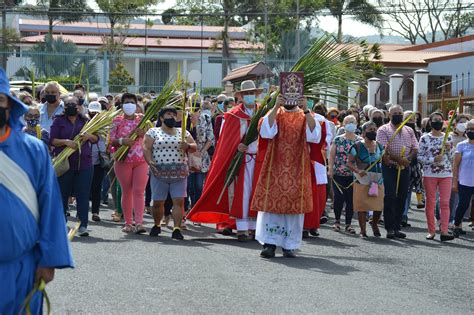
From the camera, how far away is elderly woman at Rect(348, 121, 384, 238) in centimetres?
1542

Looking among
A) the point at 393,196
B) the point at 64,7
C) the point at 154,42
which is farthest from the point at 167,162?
the point at 154,42

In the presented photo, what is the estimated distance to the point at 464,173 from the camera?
16.1 metres

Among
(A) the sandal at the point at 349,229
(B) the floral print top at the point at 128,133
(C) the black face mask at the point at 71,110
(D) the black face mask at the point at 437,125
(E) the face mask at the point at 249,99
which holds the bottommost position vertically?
(A) the sandal at the point at 349,229

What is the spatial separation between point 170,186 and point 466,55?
118ft

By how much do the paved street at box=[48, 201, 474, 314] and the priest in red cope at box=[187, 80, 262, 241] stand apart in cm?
36

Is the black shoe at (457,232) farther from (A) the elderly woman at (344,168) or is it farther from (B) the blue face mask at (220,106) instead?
(B) the blue face mask at (220,106)

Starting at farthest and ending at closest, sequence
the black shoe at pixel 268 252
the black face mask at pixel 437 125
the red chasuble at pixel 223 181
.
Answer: the black face mask at pixel 437 125, the red chasuble at pixel 223 181, the black shoe at pixel 268 252

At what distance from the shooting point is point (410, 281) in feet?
36.5

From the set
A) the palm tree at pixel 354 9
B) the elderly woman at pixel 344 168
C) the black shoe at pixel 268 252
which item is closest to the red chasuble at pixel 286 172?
the black shoe at pixel 268 252

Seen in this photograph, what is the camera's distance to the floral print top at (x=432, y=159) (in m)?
15.4

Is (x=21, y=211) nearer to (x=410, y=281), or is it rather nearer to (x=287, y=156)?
(x=410, y=281)

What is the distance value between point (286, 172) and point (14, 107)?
7.20 metres

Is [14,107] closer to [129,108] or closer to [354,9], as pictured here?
[129,108]

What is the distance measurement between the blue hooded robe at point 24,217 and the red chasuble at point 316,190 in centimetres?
729
